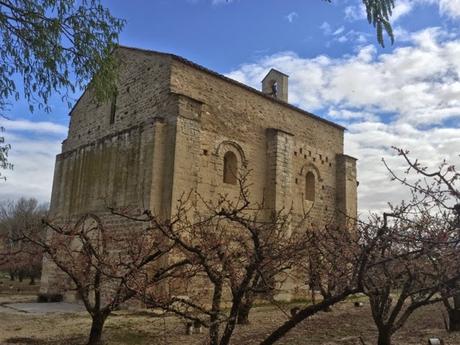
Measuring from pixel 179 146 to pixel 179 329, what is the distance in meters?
5.59

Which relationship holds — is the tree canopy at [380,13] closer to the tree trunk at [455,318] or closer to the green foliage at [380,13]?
the green foliage at [380,13]

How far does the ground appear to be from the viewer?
7.87 m

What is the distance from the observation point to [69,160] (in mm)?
16516

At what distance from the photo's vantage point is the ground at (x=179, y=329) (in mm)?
7867

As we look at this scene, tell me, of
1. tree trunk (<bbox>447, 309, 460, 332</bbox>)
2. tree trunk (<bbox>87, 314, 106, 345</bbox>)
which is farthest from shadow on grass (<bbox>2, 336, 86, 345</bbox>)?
tree trunk (<bbox>447, 309, 460, 332</bbox>)

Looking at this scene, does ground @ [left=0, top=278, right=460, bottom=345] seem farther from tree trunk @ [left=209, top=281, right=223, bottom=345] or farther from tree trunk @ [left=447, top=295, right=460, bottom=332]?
tree trunk @ [left=209, top=281, right=223, bottom=345]

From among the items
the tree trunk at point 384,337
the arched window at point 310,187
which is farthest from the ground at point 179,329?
the arched window at point 310,187

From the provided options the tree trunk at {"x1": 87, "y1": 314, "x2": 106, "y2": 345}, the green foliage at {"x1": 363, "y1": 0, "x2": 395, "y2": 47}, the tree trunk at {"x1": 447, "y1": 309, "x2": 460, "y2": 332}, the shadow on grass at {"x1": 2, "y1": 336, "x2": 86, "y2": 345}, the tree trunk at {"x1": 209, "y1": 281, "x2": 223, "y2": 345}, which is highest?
the green foliage at {"x1": 363, "y1": 0, "x2": 395, "y2": 47}

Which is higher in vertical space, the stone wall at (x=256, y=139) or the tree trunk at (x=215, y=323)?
the stone wall at (x=256, y=139)

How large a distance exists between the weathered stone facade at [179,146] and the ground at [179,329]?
3322mm

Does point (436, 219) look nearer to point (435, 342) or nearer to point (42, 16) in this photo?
point (435, 342)

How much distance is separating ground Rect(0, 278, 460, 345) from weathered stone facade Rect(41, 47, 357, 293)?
10.9ft

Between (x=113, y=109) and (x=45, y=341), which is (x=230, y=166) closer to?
(x=113, y=109)

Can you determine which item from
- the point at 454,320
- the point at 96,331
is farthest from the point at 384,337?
the point at 96,331
